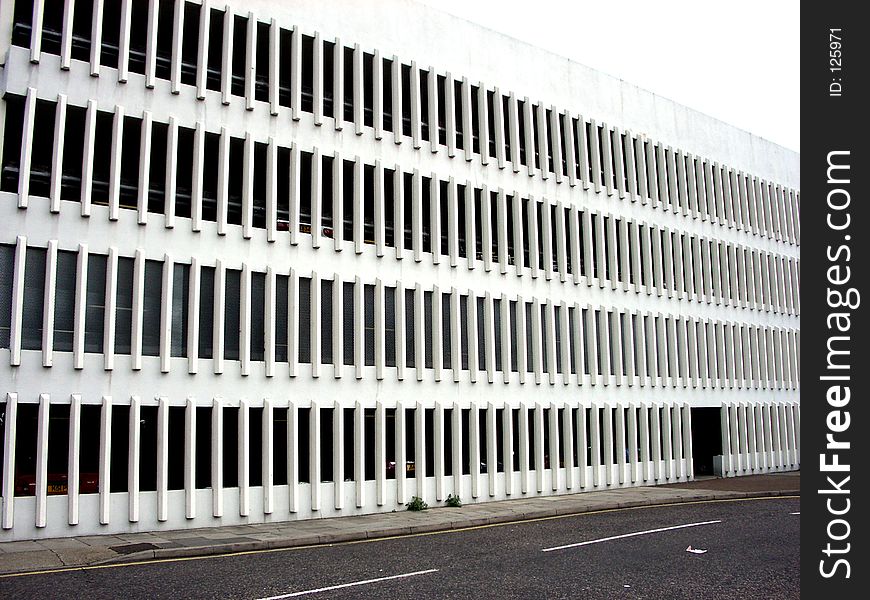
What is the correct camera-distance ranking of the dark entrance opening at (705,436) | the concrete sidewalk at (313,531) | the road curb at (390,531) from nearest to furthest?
1. the concrete sidewalk at (313,531)
2. the road curb at (390,531)
3. the dark entrance opening at (705,436)

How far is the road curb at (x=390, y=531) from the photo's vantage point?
1527 cm

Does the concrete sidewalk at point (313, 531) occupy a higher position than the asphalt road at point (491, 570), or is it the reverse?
the asphalt road at point (491, 570)

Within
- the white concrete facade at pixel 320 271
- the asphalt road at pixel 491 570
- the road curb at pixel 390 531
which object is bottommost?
the road curb at pixel 390 531

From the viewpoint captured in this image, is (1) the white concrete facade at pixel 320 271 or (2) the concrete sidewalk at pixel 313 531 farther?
(1) the white concrete facade at pixel 320 271

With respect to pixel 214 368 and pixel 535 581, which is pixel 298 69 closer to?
pixel 214 368

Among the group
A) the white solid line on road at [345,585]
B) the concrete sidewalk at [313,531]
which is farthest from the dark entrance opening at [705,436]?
the white solid line on road at [345,585]

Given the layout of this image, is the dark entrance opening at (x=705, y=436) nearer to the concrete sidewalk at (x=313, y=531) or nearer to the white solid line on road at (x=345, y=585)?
the concrete sidewalk at (x=313, y=531)

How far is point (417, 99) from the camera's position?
2539 cm

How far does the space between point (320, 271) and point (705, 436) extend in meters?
20.7

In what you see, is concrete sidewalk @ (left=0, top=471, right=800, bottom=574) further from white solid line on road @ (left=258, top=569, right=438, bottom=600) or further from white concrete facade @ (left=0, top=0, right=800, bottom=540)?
white solid line on road @ (left=258, top=569, right=438, bottom=600)

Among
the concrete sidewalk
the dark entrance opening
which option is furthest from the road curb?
the dark entrance opening

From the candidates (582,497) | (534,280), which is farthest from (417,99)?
(582,497)

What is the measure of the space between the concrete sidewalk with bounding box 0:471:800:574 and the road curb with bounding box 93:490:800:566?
0.02 metres

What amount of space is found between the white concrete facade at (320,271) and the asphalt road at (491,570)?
16.3ft
